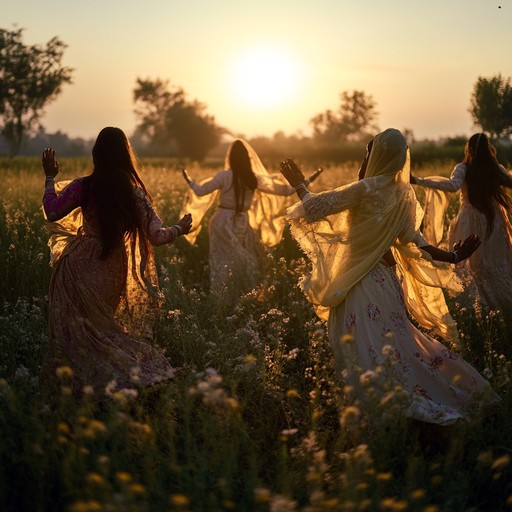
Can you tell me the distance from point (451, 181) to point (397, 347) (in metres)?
4.29

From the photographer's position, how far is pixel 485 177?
867cm

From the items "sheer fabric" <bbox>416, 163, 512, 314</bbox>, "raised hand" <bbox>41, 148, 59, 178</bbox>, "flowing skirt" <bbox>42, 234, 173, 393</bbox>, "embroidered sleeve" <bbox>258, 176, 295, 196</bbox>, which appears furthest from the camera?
"embroidered sleeve" <bbox>258, 176, 295, 196</bbox>

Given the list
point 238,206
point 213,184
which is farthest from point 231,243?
point 213,184

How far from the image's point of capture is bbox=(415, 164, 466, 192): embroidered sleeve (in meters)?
8.80

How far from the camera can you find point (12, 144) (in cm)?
5194

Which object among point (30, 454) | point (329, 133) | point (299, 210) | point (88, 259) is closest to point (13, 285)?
point (88, 259)

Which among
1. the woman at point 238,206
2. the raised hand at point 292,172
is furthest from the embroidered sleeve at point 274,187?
the raised hand at point 292,172

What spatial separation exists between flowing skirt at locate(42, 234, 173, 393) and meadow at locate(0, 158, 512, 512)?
0.81 feet

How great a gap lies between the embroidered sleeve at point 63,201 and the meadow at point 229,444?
109 centimetres

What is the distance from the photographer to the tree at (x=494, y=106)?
43156 millimetres

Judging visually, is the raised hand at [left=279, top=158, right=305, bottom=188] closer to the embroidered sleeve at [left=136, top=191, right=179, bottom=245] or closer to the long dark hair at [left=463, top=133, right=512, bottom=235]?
the embroidered sleeve at [left=136, top=191, right=179, bottom=245]

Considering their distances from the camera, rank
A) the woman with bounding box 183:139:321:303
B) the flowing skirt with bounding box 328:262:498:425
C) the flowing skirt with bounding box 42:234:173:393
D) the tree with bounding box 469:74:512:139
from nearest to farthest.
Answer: the flowing skirt with bounding box 328:262:498:425
the flowing skirt with bounding box 42:234:173:393
the woman with bounding box 183:139:321:303
the tree with bounding box 469:74:512:139

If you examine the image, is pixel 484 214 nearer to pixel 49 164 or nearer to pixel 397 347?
pixel 397 347

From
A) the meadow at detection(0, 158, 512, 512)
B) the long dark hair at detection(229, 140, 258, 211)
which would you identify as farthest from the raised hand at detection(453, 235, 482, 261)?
the long dark hair at detection(229, 140, 258, 211)
